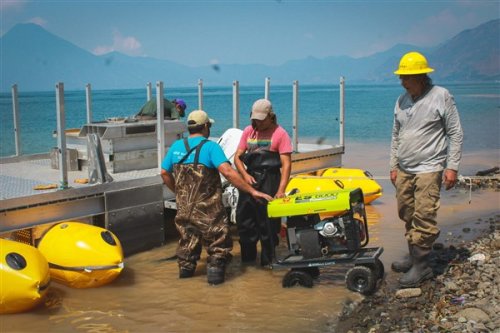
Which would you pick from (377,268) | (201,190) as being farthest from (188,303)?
(377,268)

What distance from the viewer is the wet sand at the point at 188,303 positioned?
5.39 meters

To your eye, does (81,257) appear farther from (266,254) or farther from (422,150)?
(422,150)

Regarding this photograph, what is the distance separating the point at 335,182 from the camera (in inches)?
340

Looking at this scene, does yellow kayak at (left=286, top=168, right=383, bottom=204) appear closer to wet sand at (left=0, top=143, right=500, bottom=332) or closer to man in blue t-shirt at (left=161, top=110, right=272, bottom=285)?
wet sand at (left=0, top=143, right=500, bottom=332)

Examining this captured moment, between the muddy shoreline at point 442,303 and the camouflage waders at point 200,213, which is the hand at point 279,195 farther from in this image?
the muddy shoreline at point 442,303

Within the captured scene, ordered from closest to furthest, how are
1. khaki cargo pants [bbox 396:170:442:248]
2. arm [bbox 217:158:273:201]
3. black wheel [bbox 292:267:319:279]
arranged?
1. khaki cargo pants [bbox 396:170:442:248]
2. arm [bbox 217:158:273:201]
3. black wheel [bbox 292:267:319:279]

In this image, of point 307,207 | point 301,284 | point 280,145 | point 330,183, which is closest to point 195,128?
point 280,145

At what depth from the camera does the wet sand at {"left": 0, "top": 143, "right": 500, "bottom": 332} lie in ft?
17.7

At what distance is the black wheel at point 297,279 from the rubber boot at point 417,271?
2.94 feet

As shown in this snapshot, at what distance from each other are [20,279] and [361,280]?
3.10 metres

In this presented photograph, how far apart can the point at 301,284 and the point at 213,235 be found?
1.02 m

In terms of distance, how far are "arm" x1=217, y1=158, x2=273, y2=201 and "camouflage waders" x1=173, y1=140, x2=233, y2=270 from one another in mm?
208

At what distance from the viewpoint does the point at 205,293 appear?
6.15 meters

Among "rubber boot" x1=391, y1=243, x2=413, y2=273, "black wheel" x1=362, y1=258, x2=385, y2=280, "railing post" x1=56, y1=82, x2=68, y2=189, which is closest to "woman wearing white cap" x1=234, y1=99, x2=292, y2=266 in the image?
"black wheel" x1=362, y1=258, x2=385, y2=280
